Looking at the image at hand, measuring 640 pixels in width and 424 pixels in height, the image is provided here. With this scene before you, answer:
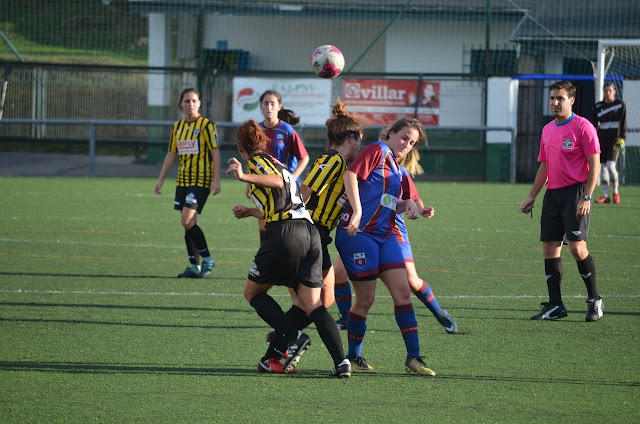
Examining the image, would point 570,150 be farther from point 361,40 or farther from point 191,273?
point 361,40

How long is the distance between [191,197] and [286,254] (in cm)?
456

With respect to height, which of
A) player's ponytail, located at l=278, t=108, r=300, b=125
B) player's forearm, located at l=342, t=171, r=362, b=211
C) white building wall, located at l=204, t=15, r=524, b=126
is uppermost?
white building wall, located at l=204, t=15, r=524, b=126

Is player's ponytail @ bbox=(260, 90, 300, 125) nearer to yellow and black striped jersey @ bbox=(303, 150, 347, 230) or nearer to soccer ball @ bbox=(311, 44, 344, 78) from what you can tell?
soccer ball @ bbox=(311, 44, 344, 78)

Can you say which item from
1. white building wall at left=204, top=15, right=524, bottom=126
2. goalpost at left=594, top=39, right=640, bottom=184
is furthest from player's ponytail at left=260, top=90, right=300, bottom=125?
white building wall at left=204, top=15, right=524, bottom=126

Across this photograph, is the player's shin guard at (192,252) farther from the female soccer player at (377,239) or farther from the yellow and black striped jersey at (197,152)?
the female soccer player at (377,239)

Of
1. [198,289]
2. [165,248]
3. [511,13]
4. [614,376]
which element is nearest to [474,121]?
[511,13]

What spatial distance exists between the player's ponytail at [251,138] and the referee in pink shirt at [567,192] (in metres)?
2.98

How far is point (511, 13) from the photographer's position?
2717cm

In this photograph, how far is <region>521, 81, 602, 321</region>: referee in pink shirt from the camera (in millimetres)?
7746

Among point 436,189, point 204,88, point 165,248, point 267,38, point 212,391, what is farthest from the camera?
point 267,38

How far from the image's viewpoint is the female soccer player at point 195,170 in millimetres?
10008

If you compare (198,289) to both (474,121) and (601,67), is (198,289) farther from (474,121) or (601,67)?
(474,121)

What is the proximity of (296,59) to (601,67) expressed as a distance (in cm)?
1361

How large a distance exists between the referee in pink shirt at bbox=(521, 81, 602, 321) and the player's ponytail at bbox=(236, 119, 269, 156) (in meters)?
2.98
